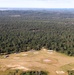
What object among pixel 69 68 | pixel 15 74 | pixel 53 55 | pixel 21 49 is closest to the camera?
pixel 15 74

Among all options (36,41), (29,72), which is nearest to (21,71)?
(29,72)

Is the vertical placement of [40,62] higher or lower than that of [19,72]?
lower

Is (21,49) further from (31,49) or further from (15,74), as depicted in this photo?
(15,74)

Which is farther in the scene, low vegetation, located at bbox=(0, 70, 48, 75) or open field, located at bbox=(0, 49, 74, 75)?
open field, located at bbox=(0, 49, 74, 75)

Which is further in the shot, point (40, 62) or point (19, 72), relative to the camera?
point (40, 62)

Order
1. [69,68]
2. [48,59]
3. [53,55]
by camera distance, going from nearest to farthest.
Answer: [69,68] < [48,59] < [53,55]

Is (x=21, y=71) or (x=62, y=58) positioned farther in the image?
(x=62, y=58)

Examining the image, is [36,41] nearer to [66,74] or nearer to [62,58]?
[62,58]

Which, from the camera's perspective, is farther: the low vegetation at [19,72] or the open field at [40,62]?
the open field at [40,62]
